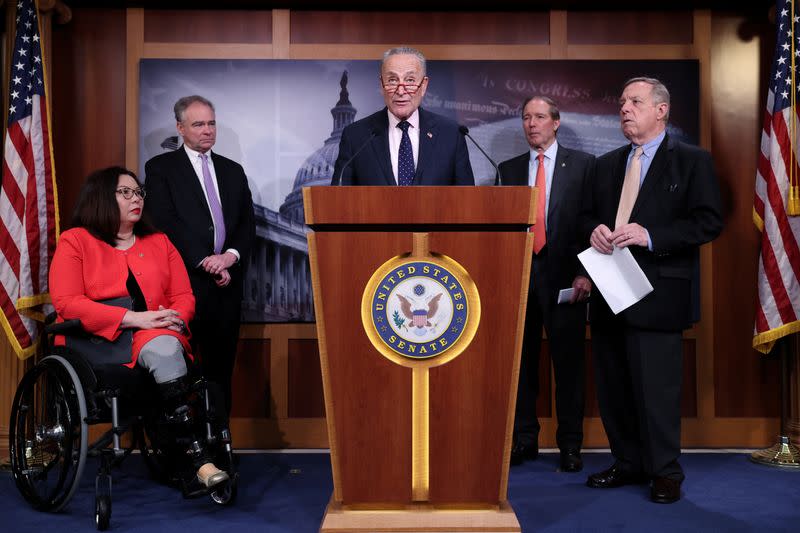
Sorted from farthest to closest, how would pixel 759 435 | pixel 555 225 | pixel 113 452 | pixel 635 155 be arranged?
pixel 759 435, pixel 555 225, pixel 635 155, pixel 113 452

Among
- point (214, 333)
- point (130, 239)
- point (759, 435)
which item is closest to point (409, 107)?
point (130, 239)

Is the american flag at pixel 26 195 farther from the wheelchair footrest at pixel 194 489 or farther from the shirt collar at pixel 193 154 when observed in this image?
the wheelchair footrest at pixel 194 489

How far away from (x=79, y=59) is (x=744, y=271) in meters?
3.96

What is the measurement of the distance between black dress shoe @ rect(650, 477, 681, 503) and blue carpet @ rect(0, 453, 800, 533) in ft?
0.11

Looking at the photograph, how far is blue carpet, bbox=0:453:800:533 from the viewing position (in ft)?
9.84

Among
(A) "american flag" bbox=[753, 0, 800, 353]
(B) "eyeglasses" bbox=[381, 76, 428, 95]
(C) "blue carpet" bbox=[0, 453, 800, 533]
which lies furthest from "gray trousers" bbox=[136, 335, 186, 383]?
(A) "american flag" bbox=[753, 0, 800, 353]

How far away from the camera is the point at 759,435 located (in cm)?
458

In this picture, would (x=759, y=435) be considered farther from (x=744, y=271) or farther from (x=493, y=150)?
(x=493, y=150)

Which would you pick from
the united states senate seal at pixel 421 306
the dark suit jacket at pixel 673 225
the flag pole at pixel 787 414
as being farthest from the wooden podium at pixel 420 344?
the flag pole at pixel 787 414

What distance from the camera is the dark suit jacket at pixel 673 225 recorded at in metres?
3.25

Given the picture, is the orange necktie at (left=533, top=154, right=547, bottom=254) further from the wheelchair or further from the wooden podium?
the wheelchair

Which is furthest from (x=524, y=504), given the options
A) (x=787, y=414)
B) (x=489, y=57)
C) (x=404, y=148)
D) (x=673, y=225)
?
(x=489, y=57)

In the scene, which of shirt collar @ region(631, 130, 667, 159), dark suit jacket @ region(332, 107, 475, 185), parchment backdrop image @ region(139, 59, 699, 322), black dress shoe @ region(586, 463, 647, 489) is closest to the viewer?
dark suit jacket @ region(332, 107, 475, 185)

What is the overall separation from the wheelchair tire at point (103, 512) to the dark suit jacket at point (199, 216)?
126 cm
